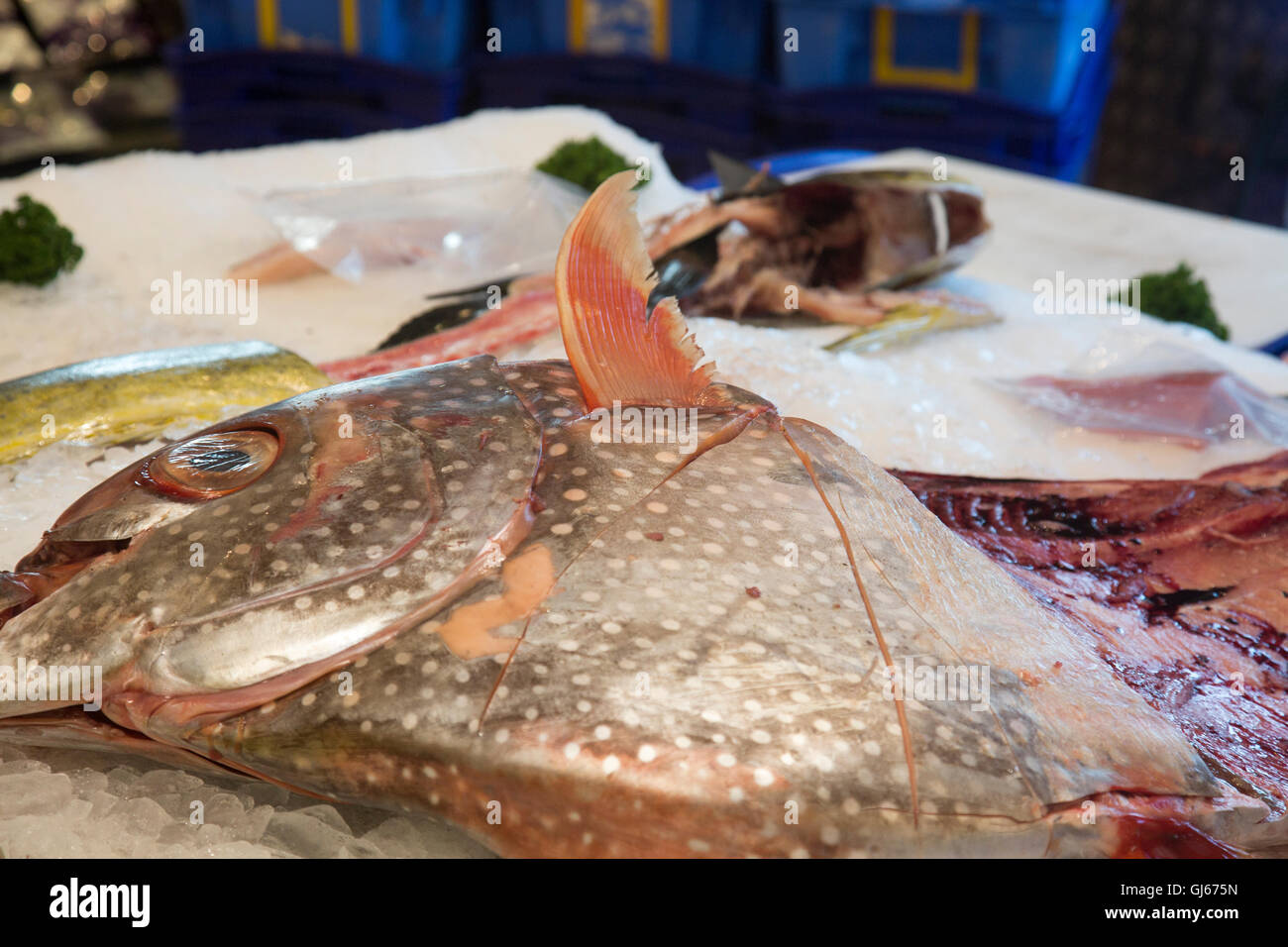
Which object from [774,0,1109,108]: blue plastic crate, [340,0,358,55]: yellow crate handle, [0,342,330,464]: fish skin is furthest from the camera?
[340,0,358,55]: yellow crate handle

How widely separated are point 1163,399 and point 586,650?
6.84ft

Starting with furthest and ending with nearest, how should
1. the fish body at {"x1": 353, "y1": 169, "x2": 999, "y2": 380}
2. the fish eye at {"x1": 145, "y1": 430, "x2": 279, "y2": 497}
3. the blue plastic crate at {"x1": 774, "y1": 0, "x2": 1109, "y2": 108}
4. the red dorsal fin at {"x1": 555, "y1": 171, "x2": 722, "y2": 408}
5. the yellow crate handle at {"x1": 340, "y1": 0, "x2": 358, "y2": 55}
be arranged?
the yellow crate handle at {"x1": 340, "y1": 0, "x2": 358, "y2": 55}
the blue plastic crate at {"x1": 774, "y1": 0, "x2": 1109, "y2": 108}
the fish body at {"x1": 353, "y1": 169, "x2": 999, "y2": 380}
the red dorsal fin at {"x1": 555, "y1": 171, "x2": 722, "y2": 408}
the fish eye at {"x1": 145, "y1": 430, "x2": 279, "y2": 497}

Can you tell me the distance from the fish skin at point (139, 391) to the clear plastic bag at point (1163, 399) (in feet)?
6.03

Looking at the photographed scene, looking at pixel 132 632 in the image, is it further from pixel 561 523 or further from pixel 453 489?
pixel 561 523

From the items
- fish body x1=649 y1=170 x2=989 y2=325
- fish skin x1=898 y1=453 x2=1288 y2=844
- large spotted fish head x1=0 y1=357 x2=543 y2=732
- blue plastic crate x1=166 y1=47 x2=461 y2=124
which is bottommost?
fish skin x1=898 y1=453 x2=1288 y2=844

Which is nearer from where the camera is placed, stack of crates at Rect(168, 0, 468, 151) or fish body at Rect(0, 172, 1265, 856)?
fish body at Rect(0, 172, 1265, 856)

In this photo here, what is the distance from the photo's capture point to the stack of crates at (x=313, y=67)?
550 centimetres

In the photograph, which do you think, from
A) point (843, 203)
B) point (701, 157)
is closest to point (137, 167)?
point (843, 203)

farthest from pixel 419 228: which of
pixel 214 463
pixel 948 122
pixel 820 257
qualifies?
pixel 948 122

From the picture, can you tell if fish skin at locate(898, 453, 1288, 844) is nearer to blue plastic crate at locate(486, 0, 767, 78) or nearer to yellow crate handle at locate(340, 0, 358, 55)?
blue plastic crate at locate(486, 0, 767, 78)

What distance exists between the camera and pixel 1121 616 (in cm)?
174

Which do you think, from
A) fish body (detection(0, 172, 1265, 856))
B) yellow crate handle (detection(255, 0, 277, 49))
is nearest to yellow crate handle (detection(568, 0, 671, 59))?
yellow crate handle (detection(255, 0, 277, 49))

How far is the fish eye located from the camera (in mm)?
1452
